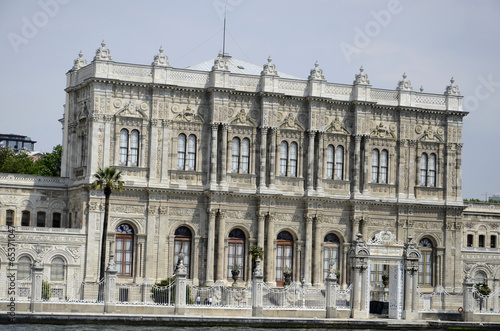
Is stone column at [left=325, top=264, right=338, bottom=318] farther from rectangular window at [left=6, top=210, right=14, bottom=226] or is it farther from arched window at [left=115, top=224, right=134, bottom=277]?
rectangular window at [left=6, top=210, right=14, bottom=226]

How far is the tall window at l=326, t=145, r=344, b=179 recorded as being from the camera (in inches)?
2222

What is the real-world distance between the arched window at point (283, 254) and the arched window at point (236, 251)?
6.44ft

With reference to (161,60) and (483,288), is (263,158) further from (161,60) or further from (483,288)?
(483,288)

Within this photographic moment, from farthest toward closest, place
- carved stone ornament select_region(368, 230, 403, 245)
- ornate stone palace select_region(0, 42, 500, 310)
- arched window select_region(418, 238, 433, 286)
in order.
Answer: arched window select_region(418, 238, 433, 286) → ornate stone palace select_region(0, 42, 500, 310) → carved stone ornament select_region(368, 230, 403, 245)

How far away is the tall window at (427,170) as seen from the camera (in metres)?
58.3

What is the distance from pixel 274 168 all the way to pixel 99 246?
1035 cm

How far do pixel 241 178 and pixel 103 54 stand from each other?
379 inches

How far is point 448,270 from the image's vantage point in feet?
190

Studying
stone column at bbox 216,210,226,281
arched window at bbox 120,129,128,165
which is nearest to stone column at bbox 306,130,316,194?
stone column at bbox 216,210,226,281

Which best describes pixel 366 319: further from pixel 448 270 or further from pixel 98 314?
pixel 448 270

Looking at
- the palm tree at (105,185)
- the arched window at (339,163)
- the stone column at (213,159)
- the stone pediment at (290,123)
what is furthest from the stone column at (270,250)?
the palm tree at (105,185)

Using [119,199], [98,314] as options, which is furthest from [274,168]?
[98,314]

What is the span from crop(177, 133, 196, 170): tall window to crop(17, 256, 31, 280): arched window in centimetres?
941

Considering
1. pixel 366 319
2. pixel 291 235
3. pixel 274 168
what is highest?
pixel 274 168
